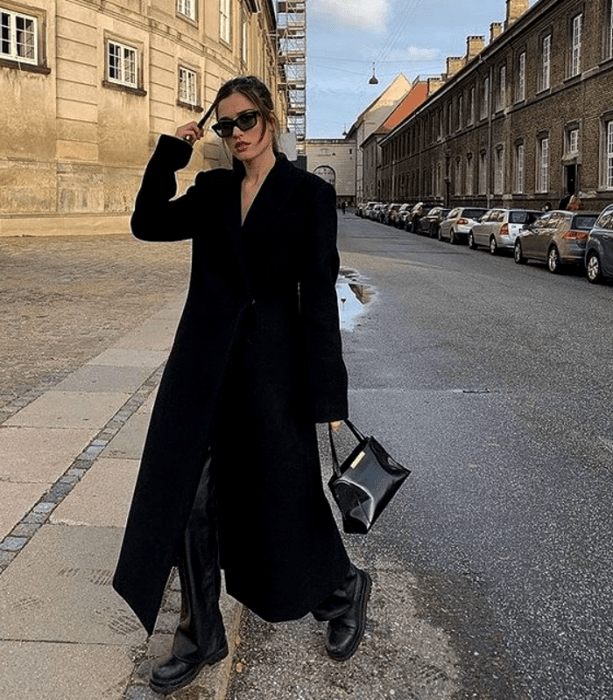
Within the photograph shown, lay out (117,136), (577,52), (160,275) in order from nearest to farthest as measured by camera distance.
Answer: (160,275) < (117,136) < (577,52)

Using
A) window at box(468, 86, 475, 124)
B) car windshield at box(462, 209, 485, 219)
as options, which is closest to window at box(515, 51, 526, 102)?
car windshield at box(462, 209, 485, 219)

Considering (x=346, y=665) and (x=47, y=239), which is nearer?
(x=346, y=665)

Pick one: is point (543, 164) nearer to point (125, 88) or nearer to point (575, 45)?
point (575, 45)

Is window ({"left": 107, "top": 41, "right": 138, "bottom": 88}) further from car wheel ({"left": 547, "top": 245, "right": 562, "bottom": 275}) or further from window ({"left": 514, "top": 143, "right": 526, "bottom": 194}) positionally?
Result: window ({"left": 514, "top": 143, "right": 526, "bottom": 194})

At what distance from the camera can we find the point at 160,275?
57.1ft

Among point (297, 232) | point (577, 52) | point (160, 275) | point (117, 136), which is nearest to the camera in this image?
point (297, 232)

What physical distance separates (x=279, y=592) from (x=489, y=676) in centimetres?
86

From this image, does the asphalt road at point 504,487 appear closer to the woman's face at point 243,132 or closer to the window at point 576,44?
the woman's face at point 243,132

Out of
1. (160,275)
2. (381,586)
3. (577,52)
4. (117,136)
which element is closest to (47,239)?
(117,136)

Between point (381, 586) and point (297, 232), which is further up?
Answer: point (297, 232)

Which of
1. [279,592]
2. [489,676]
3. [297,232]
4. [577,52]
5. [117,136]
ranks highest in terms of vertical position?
[577,52]

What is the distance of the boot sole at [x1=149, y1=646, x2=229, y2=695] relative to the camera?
2646 mm

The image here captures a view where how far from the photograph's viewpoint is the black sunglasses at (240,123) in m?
2.62

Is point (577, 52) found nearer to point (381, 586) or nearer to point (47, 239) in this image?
point (47, 239)
